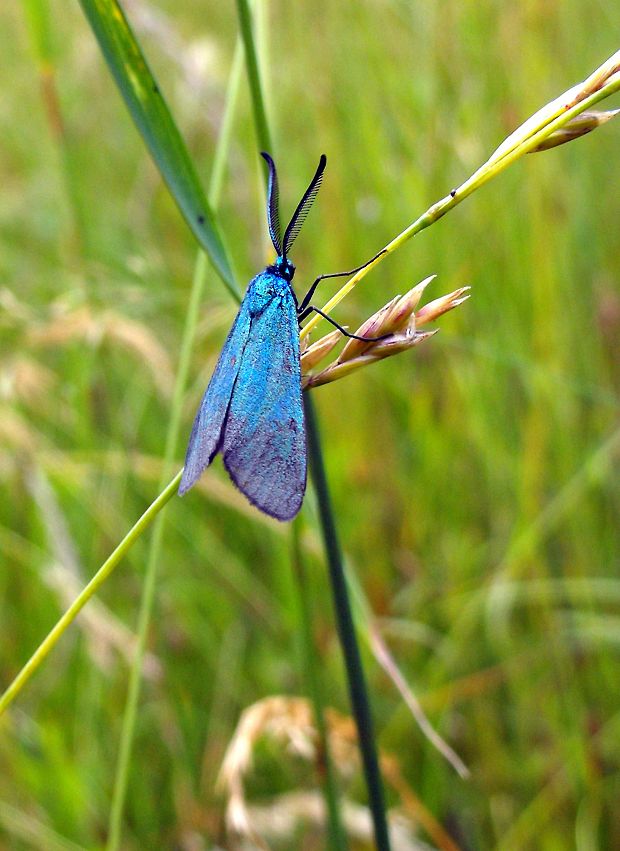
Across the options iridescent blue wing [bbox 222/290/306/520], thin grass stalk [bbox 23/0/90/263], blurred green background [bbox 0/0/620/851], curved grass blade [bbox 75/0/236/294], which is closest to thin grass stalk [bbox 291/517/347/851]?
iridescent blue wing [bbox 222/290/306/520]

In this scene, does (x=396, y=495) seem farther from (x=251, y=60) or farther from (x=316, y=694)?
(x=251, y=60)

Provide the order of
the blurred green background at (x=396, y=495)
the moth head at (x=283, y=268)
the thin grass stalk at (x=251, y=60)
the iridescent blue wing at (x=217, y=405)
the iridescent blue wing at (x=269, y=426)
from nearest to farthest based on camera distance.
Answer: the thin grass stalk at (x=251, y=60) → the iridescent blue wing at (x=269, y=426) → the iridescent blue wing at (x=217, y=405) → the moth head at (x=283, y=268) → the blurred green background at (x=396, y=495)

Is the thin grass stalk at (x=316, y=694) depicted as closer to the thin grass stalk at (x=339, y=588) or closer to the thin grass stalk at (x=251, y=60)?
the thin grass stalk at (x=339, y=588)

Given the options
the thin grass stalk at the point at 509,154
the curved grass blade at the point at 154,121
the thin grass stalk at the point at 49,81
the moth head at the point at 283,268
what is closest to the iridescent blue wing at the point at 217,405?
the moth head at the point at 283,268

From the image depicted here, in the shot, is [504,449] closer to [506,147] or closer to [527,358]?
[527,358]

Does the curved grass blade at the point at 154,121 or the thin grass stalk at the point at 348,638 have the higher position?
the curved grass blade at the point at 154,121

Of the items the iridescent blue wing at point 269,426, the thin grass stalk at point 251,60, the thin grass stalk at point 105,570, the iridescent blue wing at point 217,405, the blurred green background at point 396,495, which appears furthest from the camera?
the blurred green background at point 396,495

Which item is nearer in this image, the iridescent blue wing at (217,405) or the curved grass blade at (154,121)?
the curved grass blade at (154,121)
